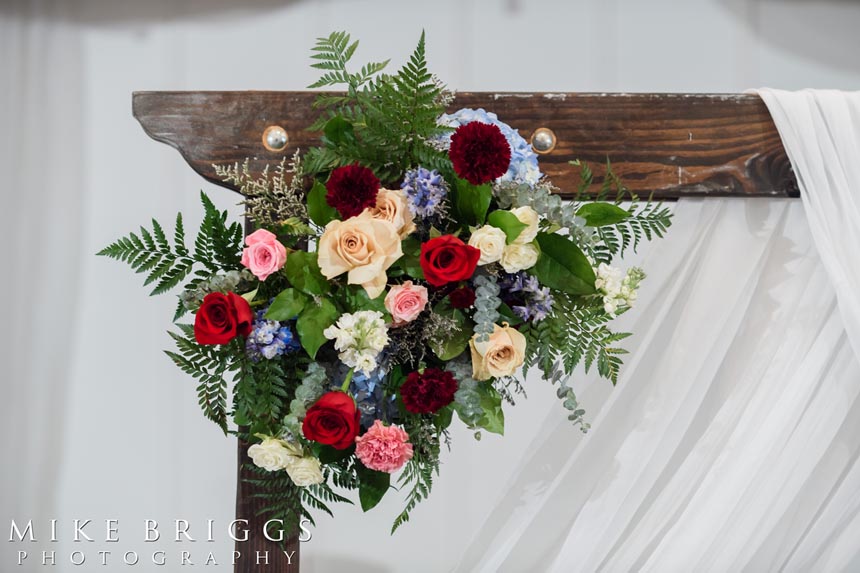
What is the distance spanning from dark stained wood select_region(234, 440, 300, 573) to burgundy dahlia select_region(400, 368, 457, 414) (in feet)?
1.14

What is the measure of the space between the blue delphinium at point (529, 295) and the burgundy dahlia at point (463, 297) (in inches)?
2.7

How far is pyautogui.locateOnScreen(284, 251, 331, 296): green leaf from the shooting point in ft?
3.34

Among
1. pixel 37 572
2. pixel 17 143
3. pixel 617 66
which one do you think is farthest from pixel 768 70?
pixel 37 572

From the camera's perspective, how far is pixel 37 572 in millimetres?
2174

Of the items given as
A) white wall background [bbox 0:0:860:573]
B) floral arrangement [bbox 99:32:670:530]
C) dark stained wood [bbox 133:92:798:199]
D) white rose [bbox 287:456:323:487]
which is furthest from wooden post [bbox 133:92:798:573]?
white wall background [bbox 0:0:860:573]

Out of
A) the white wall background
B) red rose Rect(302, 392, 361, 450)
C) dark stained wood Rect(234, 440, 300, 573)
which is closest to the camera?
red rose Rect(302, 392, 361, 450)

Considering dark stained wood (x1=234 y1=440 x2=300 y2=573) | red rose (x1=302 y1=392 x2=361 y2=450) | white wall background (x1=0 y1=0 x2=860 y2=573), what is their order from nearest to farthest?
red rose (x1=302 y1=392 x2=361 y2=450), dark stained wood (x1=234 y1=440 x2=300 y2=573), white wall background (x1=0 y1=0 x2=860 y2=573)

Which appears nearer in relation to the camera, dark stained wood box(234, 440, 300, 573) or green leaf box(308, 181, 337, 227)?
green leaf box(308, 181, 337, 227)

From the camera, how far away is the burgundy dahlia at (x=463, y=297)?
3.31ft

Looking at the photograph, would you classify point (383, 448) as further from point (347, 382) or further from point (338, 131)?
point (338, 131)

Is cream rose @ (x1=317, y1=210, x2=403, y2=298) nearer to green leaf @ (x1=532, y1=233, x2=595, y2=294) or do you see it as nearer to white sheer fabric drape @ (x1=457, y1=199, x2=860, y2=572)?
green leaf @ (x1=532, y1=233, x2=595, y2=294)

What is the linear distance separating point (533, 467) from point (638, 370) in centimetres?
23

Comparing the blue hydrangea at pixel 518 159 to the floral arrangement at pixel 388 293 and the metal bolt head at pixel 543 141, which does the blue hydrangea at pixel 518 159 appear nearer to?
the floral arrangement at pixel 388 293

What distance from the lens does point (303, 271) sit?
1023 mm
